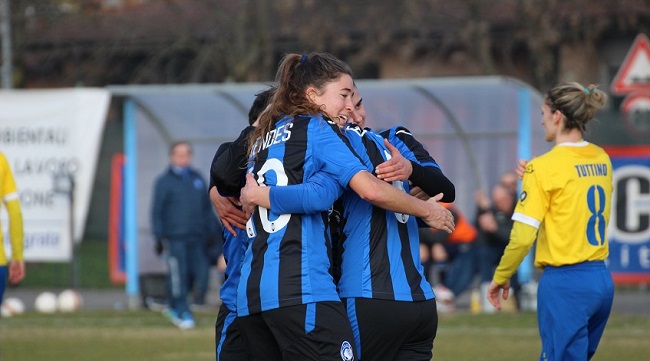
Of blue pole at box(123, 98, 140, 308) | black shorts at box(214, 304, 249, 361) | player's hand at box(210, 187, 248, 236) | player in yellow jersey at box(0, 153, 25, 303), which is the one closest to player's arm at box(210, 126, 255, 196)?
player's hand at box(210, 187, 248, 236)

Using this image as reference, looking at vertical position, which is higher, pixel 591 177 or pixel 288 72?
pixel 288 72

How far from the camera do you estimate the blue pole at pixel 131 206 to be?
51.4 feet

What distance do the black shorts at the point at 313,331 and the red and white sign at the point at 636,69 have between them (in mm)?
12226

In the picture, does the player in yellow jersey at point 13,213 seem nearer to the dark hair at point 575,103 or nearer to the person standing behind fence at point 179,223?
the dark hair at point 575,103

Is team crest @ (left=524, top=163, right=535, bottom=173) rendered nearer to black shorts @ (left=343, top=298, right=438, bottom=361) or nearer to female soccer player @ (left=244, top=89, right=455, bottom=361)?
female soccer player @ (left=244, top=89, right=455, bottom=361)

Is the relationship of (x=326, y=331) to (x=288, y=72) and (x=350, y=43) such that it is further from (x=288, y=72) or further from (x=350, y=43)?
(x=350, y=43)

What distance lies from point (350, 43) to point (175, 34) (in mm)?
6405

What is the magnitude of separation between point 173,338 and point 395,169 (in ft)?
25.3

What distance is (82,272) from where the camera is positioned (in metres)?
22.0

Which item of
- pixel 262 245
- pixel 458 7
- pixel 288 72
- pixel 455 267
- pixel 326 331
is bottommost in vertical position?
pixel 455 267

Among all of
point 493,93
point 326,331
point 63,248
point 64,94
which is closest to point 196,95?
point 64,94

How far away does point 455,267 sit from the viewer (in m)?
15.2

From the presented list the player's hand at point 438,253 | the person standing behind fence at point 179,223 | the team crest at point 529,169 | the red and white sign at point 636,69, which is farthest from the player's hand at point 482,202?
the team crest at point 529,169

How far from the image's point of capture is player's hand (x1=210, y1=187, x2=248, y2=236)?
538 centimetres
